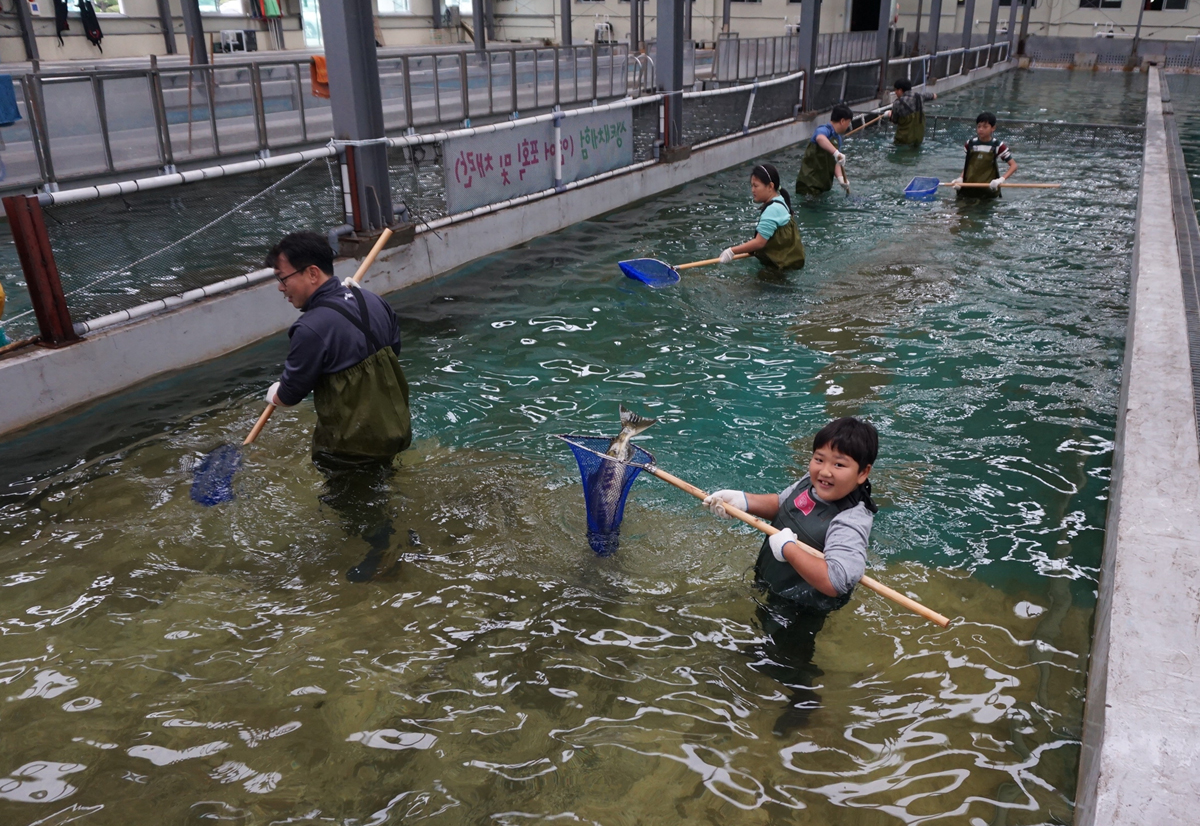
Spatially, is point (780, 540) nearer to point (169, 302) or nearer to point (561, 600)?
point (561, 600)

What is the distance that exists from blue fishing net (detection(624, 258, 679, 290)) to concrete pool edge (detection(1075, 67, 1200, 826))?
427 centimetres

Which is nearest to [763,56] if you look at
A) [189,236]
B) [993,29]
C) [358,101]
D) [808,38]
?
[808,38]

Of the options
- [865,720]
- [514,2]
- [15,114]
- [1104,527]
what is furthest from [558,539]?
[514,2]

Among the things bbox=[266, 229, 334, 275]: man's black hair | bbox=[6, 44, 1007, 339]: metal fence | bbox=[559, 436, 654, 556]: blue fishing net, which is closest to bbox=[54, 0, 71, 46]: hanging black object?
bbox=[6, 44, 1007, 339]: metal fence

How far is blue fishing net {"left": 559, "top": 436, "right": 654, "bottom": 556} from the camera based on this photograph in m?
4.25

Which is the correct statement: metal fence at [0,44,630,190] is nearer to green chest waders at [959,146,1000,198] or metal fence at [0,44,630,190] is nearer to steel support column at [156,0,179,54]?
green chest waders at [959,146,1000,198]

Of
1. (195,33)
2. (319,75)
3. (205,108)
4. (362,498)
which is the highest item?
(195,33)

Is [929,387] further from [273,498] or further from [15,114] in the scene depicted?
[15,114]

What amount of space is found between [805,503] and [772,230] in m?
5.64

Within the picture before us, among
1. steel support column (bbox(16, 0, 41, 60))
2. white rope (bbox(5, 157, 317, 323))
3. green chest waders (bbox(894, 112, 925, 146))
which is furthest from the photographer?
steel support column (bbox(16, 0, 41, 60))

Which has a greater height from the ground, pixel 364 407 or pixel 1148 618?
pixel 364 407

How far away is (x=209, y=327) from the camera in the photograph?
741 cm

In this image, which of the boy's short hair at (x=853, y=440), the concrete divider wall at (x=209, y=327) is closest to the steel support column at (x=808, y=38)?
the concrete divider wall at (x=209, y=327)

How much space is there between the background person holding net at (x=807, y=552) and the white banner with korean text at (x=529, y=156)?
6827mm
